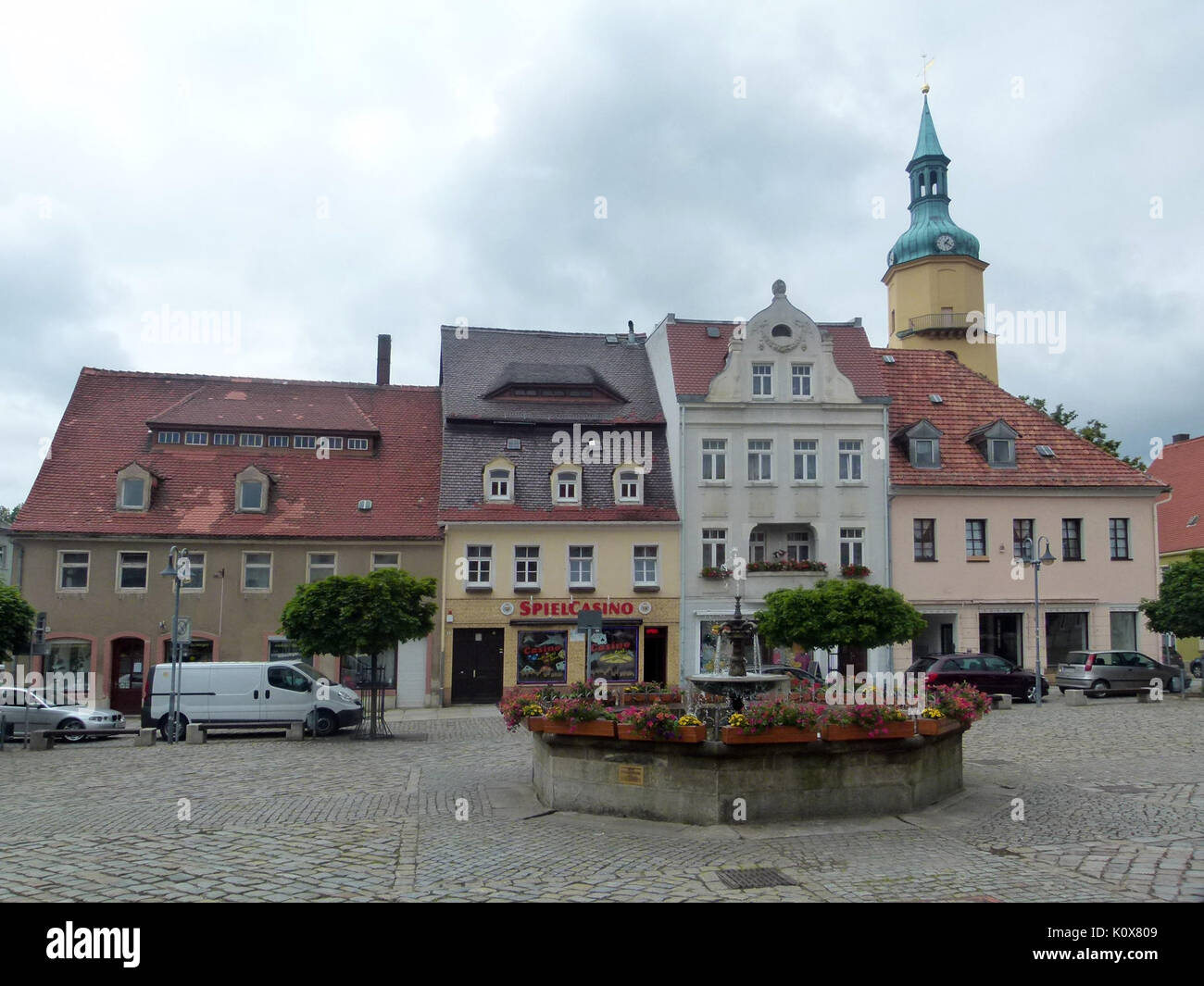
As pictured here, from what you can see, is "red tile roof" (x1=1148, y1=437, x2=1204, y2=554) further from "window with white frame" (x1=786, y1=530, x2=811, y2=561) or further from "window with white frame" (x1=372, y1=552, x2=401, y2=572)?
"window with white frame" (x1=372, y1=552, x2=401, y2=572)

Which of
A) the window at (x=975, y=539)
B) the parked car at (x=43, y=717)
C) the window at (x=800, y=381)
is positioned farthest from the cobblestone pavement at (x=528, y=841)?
the window at (x=800, y=381)

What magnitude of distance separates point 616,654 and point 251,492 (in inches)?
511

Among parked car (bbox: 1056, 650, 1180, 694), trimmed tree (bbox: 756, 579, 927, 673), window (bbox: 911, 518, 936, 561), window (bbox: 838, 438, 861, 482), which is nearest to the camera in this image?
trimmed tree (bbox: 756, 579, 927, 673)

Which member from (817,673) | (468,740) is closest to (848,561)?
(817,673)

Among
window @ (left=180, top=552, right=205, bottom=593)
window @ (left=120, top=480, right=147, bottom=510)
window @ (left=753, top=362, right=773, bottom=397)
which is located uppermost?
window @ (left=753, top=362, right=773, bottom=397)

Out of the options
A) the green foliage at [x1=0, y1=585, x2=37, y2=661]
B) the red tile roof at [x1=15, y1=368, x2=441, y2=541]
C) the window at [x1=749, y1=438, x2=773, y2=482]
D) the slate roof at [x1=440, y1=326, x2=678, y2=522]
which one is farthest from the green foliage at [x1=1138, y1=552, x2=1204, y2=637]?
the green foliage at [x1=0, y1=585, x2=37, y2=661]

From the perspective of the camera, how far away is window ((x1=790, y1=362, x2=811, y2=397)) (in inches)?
1378

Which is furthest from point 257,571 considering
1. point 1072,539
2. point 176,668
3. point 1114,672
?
point 1072,539

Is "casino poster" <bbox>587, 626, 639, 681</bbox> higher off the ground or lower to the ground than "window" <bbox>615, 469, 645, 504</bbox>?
lower

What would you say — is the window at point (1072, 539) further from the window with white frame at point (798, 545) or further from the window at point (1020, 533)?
the window with white frame at point (798, 545)

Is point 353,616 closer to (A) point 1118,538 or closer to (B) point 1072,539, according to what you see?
(B) point 1072,539

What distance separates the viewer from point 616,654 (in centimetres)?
3306

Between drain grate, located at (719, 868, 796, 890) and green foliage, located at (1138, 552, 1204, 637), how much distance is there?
87.1 ft
